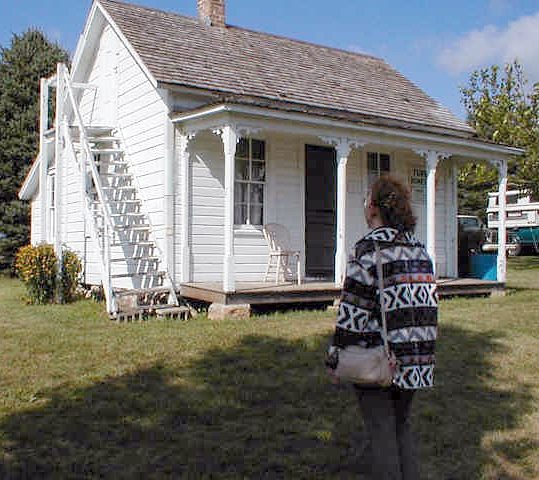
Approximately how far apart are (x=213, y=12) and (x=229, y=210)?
23.0 ft

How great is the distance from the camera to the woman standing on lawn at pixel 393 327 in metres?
3.27

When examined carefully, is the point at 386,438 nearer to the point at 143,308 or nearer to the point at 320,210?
the point at 143,308

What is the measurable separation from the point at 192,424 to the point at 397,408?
2.15 meters

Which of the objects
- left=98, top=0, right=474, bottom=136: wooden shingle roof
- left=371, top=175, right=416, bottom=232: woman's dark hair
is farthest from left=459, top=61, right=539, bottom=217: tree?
left=371, top=175, right=416, bottom=232: woman's dark hair

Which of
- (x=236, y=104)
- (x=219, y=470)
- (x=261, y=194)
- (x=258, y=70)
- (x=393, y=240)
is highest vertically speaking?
(x=258, y=70)

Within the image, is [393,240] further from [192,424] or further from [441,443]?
[192,424]

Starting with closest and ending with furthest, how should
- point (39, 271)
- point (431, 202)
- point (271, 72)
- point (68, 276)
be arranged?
point (39, 271)
point (68, 276)
point (431, 202)
point (271, 72)

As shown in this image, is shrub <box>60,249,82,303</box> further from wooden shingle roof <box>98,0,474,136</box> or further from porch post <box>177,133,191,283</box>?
wooden shingle roof <box>98,0,474,136</box>

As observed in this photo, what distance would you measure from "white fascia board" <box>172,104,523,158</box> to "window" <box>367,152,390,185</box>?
4.19 feet

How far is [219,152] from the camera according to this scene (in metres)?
11.5

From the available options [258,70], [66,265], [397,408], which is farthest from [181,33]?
[397,408]

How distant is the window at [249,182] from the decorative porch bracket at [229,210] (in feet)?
5.97

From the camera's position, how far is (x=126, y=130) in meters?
12.7

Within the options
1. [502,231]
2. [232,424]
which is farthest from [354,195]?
[232,424]
